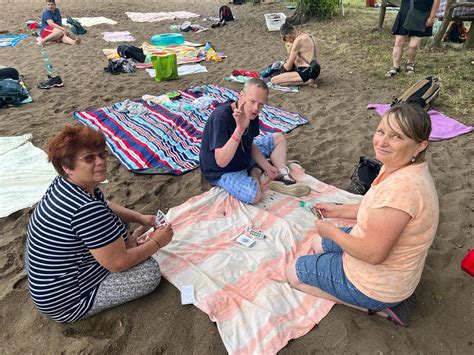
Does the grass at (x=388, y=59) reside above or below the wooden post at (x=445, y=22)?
below

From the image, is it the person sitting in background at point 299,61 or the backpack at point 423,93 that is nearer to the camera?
the backpack at point 423,93

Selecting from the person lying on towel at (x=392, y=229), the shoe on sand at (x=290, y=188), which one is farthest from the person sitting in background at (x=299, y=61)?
the person lying on towel at (x=392, y=229)

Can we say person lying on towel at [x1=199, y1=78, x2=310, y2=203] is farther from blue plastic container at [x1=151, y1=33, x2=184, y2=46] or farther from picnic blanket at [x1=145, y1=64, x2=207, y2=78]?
blue plastic container at [x1=151, y1=33, x2=184, y2=46]

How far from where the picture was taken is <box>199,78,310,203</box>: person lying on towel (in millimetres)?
3074

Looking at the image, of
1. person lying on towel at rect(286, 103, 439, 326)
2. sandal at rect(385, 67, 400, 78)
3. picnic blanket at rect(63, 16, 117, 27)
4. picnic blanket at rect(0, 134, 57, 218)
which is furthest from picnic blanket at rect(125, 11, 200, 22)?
person lying on towel at rect(286, 103, 439, 326)

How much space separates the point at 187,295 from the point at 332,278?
101cm

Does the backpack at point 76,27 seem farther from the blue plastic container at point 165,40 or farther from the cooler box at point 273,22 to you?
the cooler box at point 273,22

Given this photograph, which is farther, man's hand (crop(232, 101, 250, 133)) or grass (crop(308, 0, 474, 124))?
grass (crop(308, 0, 474, 124))

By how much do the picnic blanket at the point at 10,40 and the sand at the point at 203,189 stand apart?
1.69 ft

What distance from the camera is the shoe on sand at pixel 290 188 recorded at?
3521 millimetres

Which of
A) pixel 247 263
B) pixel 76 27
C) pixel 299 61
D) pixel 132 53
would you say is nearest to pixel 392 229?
pixel 247 263

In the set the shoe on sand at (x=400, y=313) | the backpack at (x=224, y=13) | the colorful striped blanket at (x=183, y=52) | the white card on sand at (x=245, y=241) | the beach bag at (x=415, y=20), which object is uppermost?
the beach bag at (x=415, y=20)

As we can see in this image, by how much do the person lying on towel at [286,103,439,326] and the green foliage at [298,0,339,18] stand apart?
452 inches

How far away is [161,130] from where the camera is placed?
192 inches
